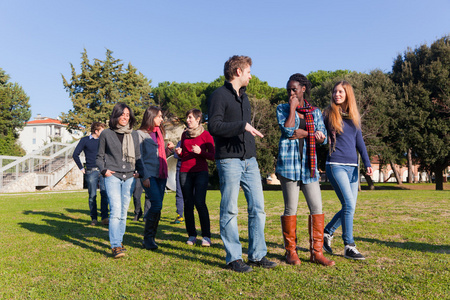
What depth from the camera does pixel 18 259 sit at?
423 cm

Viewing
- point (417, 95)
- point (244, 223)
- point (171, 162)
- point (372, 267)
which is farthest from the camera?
point (417, 95)

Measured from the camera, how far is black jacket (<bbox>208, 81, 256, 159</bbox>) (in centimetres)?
365

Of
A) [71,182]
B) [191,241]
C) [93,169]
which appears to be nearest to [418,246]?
[191,241]

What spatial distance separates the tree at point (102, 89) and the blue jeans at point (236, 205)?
3750cm

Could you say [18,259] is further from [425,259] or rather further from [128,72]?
[128,72]

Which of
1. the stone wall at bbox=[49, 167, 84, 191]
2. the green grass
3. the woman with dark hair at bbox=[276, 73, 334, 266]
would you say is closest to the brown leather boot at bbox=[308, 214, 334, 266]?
the woman with dark hair at bbox=[276, 73, 334, 266]

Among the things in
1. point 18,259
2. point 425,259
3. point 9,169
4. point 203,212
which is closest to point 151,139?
point 203,212

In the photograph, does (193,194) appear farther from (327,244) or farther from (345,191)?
(345,191)

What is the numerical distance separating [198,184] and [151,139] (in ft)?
3.22

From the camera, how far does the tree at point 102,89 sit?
39.5 m

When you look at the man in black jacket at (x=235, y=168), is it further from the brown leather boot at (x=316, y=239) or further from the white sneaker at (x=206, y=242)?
the white sneaker at (x=206, y=242)

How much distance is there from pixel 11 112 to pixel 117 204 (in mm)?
47920

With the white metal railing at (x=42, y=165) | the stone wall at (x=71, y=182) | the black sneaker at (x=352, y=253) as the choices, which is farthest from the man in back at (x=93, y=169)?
the stone wall at (x=71, y=182)

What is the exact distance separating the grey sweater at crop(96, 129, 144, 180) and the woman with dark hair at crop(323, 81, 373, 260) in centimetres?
268
